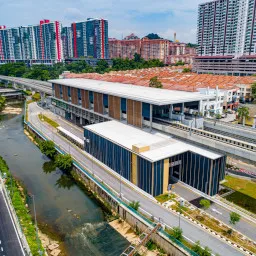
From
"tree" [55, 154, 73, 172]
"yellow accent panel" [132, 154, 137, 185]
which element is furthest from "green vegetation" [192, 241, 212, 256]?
"tree" [55, 154, 73, 172]

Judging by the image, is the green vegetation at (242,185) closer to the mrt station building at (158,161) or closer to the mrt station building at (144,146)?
the mrt station building at (158,161)

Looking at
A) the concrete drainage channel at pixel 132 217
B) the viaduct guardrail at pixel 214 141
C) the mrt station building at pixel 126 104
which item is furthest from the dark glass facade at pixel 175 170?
the mrt station building at pixel 126 104

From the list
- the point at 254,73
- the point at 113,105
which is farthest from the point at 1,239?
the point at 254,73

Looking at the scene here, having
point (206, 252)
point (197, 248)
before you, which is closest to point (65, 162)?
point (197, 248)

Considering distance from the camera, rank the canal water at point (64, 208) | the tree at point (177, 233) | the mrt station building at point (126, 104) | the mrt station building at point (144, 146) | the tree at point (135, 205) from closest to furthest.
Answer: the tree at point (177, 233)
the canal water at point (64, 208)
the tree at point (135, 205)
the mrt station building at point (144, 146)
the mrt station building at point (126, 104)

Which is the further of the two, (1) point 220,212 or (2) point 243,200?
(2) point 243,200

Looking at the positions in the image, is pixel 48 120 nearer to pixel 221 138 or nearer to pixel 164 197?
pixel 164 197
